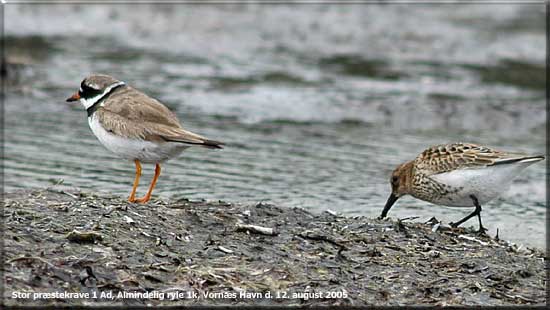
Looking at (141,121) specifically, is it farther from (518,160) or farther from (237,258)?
(518,160)

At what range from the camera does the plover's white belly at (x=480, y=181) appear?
848 centimetres

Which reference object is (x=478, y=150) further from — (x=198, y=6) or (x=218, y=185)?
(x=198, y=6)

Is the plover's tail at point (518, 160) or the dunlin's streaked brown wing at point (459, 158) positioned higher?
the plover's tail at point (518, 160)

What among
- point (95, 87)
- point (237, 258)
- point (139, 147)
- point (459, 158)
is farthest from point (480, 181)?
point (95, 87)

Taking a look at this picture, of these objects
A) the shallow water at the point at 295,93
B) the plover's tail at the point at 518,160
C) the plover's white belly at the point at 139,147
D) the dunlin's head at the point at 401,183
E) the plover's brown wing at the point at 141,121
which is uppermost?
the plover's brown wing at the point at 141,121

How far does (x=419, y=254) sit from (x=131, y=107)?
2579mm

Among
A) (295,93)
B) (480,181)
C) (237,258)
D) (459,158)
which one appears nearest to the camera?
(237,258)

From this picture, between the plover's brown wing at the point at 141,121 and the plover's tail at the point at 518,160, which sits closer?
the plover's brown wing at the point at 141,121

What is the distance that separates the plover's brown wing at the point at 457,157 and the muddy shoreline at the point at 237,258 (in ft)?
2.60

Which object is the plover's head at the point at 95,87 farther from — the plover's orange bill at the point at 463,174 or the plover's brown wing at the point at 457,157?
the plover's brown wing at the point at 457,157

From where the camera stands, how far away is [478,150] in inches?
343

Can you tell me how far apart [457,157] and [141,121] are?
2.92 m

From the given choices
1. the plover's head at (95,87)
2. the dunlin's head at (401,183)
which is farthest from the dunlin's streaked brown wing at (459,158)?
the plover's head at (95,87)

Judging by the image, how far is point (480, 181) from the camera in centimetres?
852
